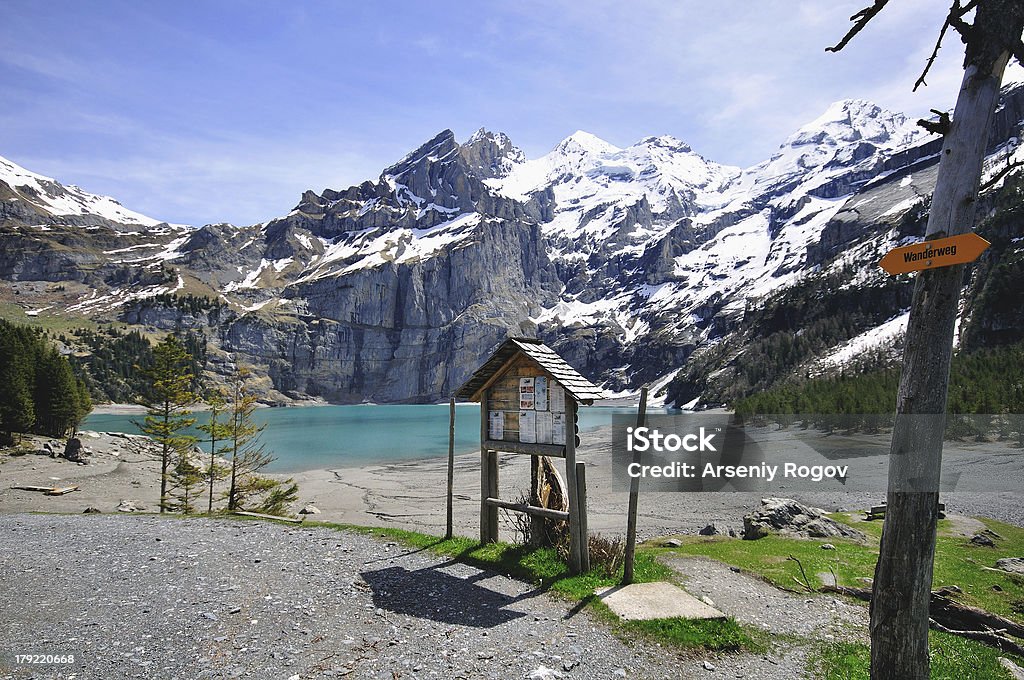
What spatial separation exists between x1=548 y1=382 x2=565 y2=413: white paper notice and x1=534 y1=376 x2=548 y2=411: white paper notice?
117 mm

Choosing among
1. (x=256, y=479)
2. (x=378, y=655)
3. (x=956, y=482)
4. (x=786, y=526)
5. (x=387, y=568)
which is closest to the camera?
(x=378, y=655)

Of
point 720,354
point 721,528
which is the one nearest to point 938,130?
point 721,528

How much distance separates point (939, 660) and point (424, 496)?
34.6 meters

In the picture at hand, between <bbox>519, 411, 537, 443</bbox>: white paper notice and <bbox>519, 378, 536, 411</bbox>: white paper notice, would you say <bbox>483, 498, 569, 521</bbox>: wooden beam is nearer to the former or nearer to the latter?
<bbox>519, 411, 537, 443</bbox>: white paper notice

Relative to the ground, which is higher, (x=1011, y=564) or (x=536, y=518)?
(x=536, y=518)

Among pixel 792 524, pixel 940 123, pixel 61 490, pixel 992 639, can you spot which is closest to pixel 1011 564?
pixel 792 524

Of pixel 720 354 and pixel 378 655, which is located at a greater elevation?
pixel 720 354

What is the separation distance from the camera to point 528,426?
1431cm

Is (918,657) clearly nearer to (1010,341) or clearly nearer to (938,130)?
(938,130)

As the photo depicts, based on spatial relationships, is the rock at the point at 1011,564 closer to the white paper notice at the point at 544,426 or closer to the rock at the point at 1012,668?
the rock at the point at 1012,668

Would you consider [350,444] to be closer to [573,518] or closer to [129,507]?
[129,507]

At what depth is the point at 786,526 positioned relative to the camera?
20219mm

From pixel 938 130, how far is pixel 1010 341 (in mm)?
103995

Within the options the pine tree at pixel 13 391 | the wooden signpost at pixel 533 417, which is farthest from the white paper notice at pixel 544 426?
the pine tree at pixel 13 391
